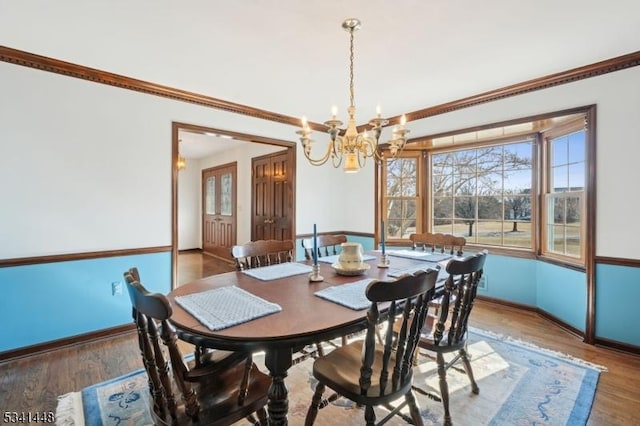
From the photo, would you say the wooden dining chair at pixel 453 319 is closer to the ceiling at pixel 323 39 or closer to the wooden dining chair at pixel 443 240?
the wooden dining chair at pixel 443 240

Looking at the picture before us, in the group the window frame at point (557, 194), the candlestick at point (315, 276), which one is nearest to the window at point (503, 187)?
the window frame at point (557, 194)

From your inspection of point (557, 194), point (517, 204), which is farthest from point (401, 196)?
point (557, 194)

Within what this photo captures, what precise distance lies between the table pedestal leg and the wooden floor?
1.58 metres

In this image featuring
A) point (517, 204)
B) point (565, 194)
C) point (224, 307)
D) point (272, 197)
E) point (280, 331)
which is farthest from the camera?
point (272, 197)

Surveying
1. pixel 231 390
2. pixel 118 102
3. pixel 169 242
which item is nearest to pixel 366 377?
pixel 231 390

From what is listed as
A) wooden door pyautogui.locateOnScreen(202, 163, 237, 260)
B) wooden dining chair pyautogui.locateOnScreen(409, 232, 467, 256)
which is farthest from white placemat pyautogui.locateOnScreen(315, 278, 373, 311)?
wooden door pyautogui.locateOnScreen(202, 163, 237, 260)

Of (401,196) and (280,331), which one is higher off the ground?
(401,196)

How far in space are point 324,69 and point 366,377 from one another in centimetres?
239

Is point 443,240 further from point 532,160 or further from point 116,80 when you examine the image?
point 116,80

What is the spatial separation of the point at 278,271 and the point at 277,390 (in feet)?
3.08

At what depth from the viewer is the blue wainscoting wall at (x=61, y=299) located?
2422 millimetres

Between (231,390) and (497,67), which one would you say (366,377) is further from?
(497,67)

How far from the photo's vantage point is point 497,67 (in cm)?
267

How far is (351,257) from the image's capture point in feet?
6.76
